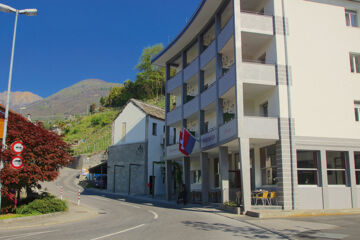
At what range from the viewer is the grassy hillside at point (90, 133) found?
71.6m

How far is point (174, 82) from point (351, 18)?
15.6 metres

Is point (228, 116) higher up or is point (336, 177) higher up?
point (228, 116)

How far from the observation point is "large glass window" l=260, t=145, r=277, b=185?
70.6ft

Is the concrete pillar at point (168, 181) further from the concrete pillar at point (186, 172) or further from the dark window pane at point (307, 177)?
the dark window pane at point (307, 177)

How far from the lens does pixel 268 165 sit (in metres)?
22.1

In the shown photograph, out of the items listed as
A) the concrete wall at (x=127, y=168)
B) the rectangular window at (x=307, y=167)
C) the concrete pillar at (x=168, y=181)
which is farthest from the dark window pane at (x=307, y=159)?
the concrete wall at (x=127, y=168)

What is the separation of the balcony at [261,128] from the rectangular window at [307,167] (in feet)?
7.12

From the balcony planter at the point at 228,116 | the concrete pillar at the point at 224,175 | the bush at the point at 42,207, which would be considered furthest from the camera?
the balcony planter at the point at 228,116

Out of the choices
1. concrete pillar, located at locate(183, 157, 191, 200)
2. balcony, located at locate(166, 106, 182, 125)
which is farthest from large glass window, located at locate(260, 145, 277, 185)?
balcony, located at locate(166, 106, 182, 125)

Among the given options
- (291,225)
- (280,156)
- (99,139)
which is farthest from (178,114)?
(99,139)

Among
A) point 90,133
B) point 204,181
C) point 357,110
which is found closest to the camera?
point 357,110

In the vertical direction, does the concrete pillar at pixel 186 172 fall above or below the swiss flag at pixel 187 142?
below

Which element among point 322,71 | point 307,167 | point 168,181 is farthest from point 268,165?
point 168,181

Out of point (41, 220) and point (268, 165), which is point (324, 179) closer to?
point (268, 165)
